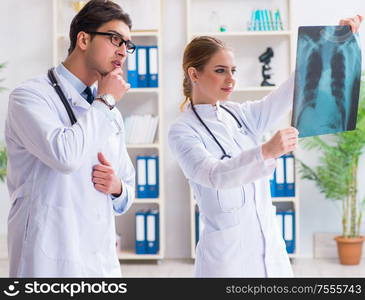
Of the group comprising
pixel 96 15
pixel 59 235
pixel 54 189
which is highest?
pixel 96 15

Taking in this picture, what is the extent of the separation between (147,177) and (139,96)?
69 centimetres

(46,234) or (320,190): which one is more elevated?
(46,234)

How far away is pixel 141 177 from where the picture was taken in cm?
515

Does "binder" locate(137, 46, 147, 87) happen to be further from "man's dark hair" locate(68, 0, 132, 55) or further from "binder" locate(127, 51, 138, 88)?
"man's dark hair" locate(68, 0, 132, 55)

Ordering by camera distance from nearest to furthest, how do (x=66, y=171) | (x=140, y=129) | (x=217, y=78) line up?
(x=66, y=171) → (x=217, y=78) → (x=140, y=129)

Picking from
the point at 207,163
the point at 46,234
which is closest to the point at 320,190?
the point at 207,163

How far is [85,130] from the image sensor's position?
1.61 m

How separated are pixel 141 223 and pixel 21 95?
11.7 feet

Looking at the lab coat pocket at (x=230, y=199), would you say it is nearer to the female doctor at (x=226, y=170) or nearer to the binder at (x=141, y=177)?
the female doctor at (x=226, y=170)

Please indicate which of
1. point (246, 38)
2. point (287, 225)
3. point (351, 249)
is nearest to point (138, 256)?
point (287, 225)

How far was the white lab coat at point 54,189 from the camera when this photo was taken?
5.25ft

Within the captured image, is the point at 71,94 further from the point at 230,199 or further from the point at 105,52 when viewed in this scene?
the point at 230,199

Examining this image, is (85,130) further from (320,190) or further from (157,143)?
(320,190)

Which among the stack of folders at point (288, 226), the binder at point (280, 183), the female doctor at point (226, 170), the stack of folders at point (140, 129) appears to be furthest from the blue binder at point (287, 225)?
the female doctor at point (226, 170)
